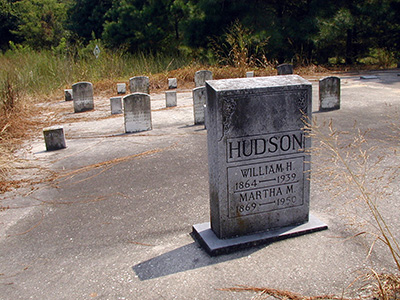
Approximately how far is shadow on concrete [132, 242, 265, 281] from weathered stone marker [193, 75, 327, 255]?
8 centimetres

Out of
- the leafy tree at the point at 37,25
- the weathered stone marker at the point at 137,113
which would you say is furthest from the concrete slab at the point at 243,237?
the leafy tree at the point at 37,25

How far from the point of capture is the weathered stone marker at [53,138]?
8047 millimetres

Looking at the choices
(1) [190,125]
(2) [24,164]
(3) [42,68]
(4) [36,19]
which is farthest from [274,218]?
(4) [36,19]

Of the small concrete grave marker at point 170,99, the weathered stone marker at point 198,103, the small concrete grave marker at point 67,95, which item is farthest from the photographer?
the small concrete grave marker at point 67,95

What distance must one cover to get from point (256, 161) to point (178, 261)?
1213mm

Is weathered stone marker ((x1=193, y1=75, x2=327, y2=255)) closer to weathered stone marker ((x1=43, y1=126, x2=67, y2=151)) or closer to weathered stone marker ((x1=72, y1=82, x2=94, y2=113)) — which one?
weathered stone marker ((x1=43, y1=126, x2=67, y2=151))

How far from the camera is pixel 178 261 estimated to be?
387 centimetres

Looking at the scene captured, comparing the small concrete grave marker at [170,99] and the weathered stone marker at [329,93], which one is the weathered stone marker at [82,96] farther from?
the weathered stone marker at [329,93]

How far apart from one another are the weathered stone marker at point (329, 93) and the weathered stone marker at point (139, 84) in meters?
7.33

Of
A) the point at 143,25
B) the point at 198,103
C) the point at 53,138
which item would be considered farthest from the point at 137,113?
the point at 143,25

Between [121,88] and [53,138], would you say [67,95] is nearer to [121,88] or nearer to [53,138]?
[121,88]

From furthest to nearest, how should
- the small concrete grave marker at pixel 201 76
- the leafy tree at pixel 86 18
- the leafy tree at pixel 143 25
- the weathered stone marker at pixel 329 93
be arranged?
the leafy tree at pixel 86 18 < the leafy tree at pixel 143 25 < the small concrete grave marker at pixel 201 76 < the weathered stone marker at pixel 329 93

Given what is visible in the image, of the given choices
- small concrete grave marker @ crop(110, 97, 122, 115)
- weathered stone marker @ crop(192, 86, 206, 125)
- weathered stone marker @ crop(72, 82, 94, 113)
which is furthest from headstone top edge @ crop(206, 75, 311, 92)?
weathered stone marker @ crop(72, 82, 94, 113)

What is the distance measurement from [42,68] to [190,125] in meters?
10.8
